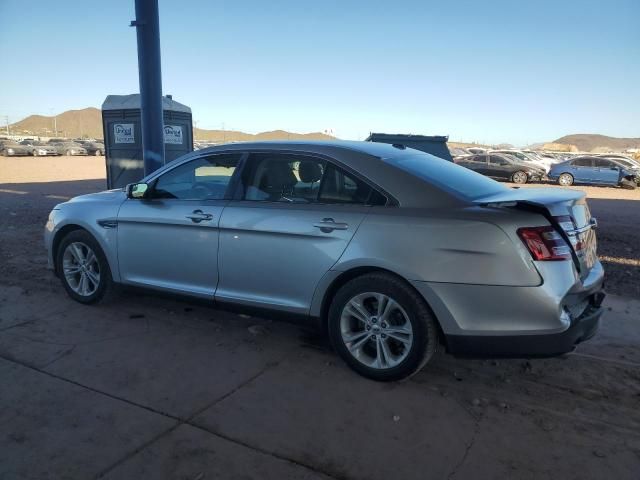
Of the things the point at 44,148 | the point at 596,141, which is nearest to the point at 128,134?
the point at 44,148

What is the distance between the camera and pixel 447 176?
152 inches

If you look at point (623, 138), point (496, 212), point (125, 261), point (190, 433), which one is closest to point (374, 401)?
point (190, 433)

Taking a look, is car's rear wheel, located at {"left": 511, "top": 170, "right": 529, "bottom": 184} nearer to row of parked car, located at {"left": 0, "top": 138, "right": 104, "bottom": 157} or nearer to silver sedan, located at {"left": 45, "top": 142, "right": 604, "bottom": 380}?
silver sedan, located at {"left": 45, "top": 142, "right": 604, "bottom": 380}

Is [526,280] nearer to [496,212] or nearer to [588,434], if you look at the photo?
[496,212]

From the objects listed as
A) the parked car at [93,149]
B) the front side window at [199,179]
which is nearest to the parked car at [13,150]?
the parked car at [93,149]

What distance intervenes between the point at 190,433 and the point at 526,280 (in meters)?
2.15

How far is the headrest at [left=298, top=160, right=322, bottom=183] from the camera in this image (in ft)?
12.8

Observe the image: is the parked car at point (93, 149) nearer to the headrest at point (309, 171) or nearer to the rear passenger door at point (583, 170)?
the rear passenger door at point (583, 170)

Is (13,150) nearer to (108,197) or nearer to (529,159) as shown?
(529,159)

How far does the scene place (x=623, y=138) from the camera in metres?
180

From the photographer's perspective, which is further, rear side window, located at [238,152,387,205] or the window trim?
rear side window, located at [238,152,387,205]

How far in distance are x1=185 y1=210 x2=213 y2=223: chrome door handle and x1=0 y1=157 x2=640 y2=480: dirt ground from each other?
100 cm

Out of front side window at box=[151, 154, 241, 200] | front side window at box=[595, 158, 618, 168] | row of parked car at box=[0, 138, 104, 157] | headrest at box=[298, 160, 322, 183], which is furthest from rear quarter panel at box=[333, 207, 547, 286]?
row of parked car at box=[0, 138, 104, 157]

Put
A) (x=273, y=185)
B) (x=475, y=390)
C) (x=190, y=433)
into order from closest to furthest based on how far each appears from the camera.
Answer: (x=190, y=433), (x=475, y=390), (x=273, y=185)
